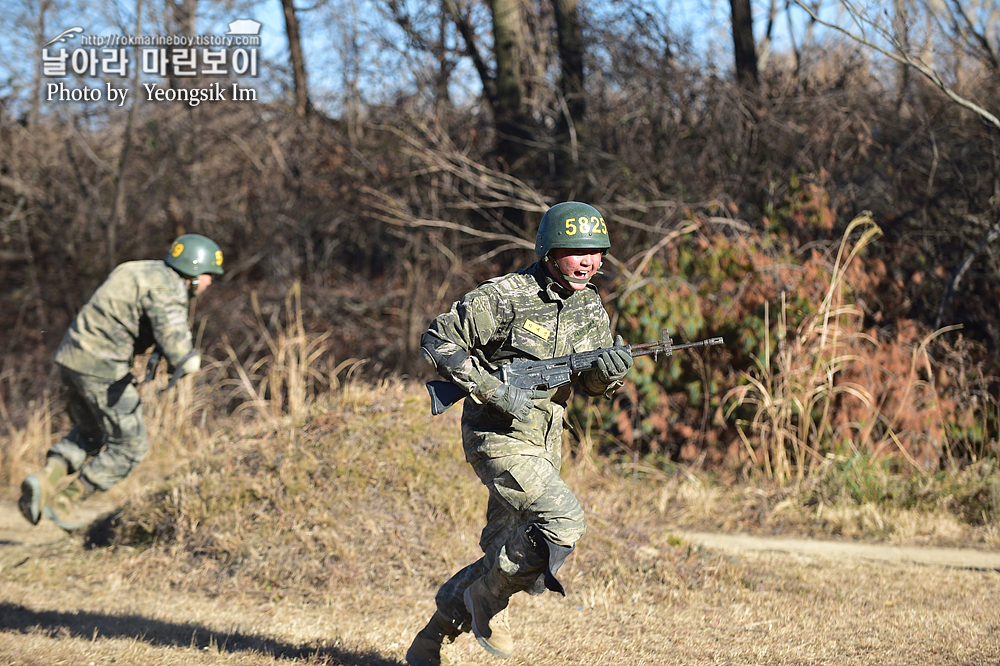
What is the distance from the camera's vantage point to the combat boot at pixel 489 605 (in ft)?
12.1

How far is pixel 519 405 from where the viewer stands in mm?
3598

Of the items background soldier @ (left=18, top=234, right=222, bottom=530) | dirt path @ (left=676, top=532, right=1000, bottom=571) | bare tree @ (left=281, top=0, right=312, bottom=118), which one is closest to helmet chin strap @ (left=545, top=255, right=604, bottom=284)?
dirt path @ (left=676, top=532, right=1000, bottom=571)

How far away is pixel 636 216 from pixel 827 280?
2.84 metres

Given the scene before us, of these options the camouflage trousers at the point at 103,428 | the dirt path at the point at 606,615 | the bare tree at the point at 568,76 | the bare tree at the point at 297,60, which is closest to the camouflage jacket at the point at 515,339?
the dirt path at the point at 606,615

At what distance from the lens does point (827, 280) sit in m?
8.17

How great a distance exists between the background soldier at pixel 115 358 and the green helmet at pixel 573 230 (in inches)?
129

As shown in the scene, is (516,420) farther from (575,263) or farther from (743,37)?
(743,37)

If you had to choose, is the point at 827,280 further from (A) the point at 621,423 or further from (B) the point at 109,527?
(B) the point at 109,527

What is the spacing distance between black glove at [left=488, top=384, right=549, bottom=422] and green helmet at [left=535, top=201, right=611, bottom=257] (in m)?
0.65

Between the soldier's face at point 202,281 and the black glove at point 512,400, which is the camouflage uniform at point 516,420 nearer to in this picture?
the black glove at point 512,400

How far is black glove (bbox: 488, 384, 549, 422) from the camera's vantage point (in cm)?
358

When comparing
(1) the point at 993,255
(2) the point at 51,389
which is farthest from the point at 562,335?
(2) the point at 51,389

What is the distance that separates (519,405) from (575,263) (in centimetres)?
69

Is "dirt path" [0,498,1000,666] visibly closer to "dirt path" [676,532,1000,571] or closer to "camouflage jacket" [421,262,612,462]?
"dirt path" [676,532,1000,571]
